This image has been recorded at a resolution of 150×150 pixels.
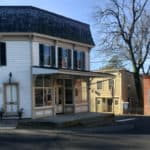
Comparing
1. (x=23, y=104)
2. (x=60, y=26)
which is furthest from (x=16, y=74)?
(x=60, y=26)

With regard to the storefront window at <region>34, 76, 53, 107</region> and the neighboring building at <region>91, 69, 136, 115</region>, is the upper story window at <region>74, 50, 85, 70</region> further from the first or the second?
the neighboring building at <region>91, 69, 136, 115</region>

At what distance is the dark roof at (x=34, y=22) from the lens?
40.2 m

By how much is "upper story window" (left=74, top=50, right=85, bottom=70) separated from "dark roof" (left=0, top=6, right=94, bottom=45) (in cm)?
258

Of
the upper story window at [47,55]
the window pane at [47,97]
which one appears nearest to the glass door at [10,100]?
the window pane at [47,97]

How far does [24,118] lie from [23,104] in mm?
1132

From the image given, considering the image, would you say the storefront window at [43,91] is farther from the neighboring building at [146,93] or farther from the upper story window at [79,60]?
the neighboring building at [146,93]

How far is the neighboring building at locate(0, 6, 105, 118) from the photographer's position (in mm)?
40094

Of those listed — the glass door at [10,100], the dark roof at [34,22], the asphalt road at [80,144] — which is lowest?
Result: the asphalt road at [80,144]

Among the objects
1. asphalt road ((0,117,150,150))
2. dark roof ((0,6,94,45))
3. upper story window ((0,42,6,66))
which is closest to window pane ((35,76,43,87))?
upper story window ((0,42,6,66))

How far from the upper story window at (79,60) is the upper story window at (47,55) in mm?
4606

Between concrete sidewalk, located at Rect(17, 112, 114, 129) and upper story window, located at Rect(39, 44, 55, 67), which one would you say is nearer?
concrete sidewalk, located at Rect(17, 112, 114, 129)

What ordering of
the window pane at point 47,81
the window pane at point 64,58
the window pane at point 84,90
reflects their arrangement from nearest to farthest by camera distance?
the window pane at point 47,81 → the window pane at point 64,58 → the window pane at point 84,90

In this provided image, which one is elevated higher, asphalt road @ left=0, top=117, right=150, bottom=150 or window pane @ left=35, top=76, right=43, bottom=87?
window pane @ left=35, top=76, right=43, bottom=87

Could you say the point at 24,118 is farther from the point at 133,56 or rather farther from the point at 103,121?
the point at 133,56
